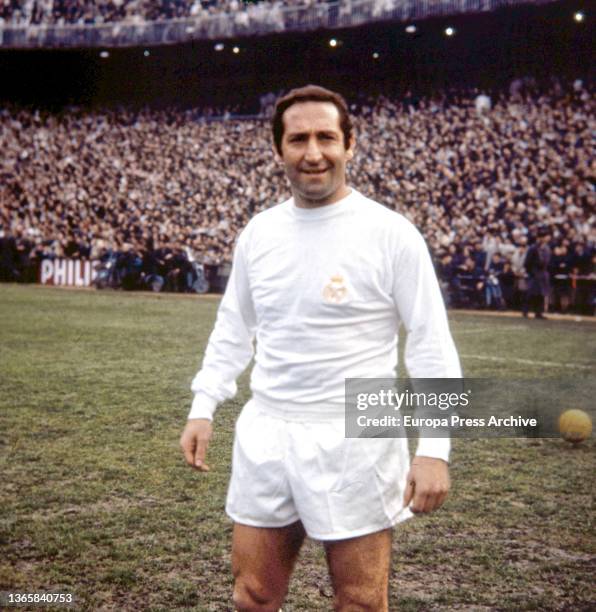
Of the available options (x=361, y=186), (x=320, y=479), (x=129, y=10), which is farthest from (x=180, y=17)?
(x=320, y=479)

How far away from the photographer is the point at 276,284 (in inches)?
102

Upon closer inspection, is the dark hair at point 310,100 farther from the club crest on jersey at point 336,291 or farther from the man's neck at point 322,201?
the club crest on jersey at point 336,291

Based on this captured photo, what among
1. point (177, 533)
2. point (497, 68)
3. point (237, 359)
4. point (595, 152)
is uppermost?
point (497, 68)

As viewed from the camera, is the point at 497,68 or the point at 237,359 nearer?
the point at 237,359

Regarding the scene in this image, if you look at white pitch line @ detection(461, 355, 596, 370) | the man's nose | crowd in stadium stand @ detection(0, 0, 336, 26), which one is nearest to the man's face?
the man's nose

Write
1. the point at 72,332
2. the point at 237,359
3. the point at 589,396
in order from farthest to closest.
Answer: the point at 72,332
the point at 589,396
the point at 237,359

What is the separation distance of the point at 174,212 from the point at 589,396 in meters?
21.3

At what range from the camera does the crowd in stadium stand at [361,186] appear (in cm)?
1959

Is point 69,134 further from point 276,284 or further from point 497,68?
point 276,284

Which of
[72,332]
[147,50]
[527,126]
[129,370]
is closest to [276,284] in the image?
[129,370]

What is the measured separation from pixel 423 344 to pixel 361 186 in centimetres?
2285

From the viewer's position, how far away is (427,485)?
2.33 meters

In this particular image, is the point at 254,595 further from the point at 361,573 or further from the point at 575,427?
the point at 575,427

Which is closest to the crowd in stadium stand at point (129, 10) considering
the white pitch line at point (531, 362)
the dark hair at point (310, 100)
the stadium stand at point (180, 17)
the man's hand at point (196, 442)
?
the stadium stand at point (180, 17)
